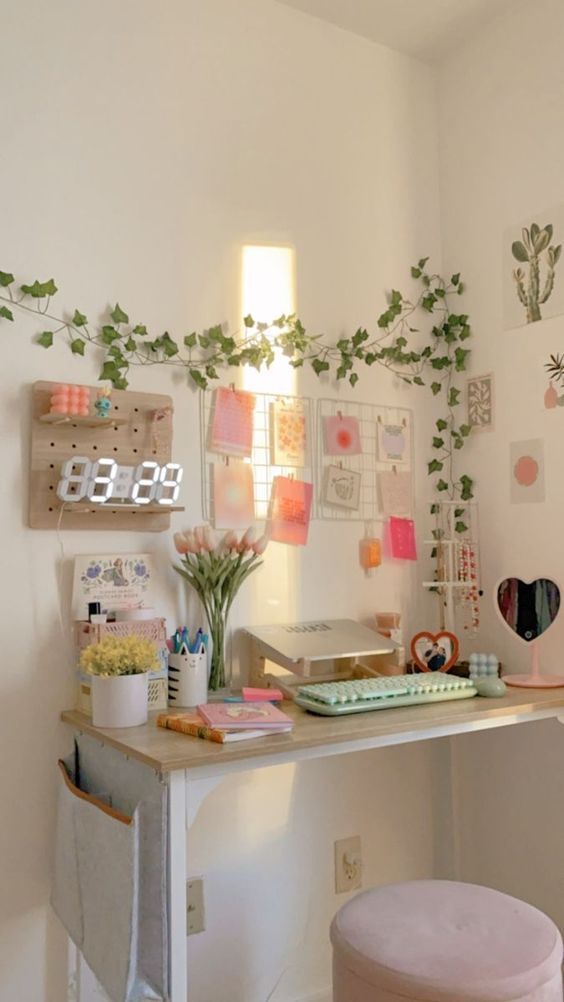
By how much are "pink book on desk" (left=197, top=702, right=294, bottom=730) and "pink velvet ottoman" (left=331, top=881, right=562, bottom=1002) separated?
1.17 ft

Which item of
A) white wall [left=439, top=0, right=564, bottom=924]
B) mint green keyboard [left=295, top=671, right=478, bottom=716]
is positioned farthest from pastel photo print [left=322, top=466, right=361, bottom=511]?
mint green keyboard [left=295, top=671, right=478, bottom=716]

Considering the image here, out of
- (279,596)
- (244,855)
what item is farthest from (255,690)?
(244,855)

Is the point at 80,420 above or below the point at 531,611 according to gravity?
above

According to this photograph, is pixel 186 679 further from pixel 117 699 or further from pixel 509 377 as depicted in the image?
pixel 509 377

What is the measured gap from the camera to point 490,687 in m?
1.77

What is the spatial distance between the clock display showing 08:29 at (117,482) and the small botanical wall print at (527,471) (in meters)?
0.86

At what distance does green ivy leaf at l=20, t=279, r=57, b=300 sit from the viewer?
1666mm

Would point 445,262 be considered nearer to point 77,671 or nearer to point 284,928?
point 77,671

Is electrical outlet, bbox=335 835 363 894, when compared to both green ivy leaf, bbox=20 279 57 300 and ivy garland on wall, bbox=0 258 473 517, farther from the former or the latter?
green ivy leaf, bbox=20 279 57 300

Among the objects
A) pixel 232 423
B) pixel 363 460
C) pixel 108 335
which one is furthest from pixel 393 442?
pixel 108 335

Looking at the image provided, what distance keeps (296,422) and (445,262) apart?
70 cm

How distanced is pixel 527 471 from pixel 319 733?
0.95 meters

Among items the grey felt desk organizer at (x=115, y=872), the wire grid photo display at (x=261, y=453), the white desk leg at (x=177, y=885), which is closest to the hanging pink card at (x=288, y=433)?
the wire grid photo display at (x=261, y=453)

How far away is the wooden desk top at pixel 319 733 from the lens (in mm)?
1320
